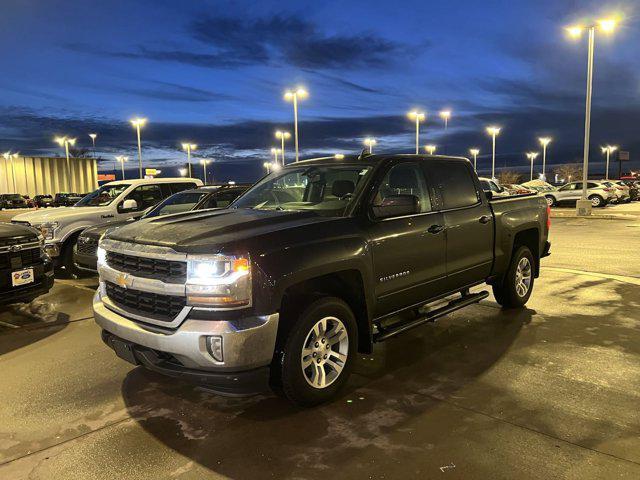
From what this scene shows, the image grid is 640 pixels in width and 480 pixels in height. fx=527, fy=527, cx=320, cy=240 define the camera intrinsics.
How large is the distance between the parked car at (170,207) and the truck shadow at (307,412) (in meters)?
4.29

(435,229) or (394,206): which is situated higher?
(394,206)

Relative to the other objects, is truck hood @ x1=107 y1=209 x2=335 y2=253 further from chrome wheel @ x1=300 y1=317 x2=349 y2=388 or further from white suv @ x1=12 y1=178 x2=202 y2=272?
white suv @ x1=12 y1=178 x2=202 y2=272

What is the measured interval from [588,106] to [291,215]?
2371 cm

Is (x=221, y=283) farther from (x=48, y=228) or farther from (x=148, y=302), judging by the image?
(x=48, y=228)

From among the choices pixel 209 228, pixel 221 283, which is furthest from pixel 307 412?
pixel 209 228

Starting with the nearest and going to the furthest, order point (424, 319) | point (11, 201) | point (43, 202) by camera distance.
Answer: point (424, 319), point (11, 201), point (43, 202)

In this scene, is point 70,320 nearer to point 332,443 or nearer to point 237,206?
point 237,206

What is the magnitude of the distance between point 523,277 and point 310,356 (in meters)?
4.05

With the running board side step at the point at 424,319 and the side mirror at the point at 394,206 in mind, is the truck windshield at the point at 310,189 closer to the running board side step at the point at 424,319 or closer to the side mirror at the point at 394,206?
the side mirror at the point at 394,206

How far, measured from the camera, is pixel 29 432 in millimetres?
3785

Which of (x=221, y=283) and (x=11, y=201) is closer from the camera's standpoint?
(x=221, y=283)

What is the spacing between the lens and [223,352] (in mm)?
3439

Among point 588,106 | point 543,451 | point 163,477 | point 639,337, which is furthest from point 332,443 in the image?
point 588,106

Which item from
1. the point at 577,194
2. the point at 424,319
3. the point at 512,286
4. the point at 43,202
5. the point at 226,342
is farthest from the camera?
the point at 43,202
